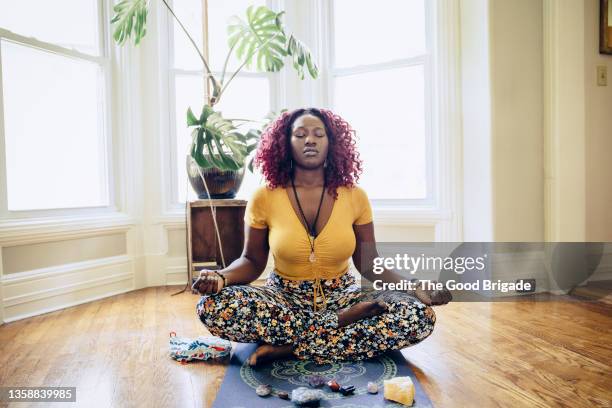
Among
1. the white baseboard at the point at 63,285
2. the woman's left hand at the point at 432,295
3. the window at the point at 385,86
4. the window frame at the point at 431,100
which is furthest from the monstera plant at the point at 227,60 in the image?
the woman's left hand at the point at 432,295

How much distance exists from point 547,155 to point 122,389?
261 cm

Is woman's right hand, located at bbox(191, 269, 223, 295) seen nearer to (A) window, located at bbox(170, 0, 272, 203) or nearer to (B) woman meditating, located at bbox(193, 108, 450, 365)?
(B) woman meditating, located at bbox(193, 108, 450, 365)

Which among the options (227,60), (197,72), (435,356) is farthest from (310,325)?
(197,72)

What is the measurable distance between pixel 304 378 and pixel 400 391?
0.35 m

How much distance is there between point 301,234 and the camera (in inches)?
72.0

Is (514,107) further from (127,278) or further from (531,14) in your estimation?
(127,278)

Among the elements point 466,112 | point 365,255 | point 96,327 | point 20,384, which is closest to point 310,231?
point 365,255

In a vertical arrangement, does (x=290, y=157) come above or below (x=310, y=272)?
above

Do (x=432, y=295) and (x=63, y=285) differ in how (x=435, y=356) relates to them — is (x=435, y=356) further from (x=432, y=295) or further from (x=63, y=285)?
(x=63, y=285)

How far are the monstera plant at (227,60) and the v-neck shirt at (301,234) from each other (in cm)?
90

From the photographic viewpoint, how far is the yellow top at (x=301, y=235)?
5.98ft

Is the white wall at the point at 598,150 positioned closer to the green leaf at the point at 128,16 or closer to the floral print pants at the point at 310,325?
the floral print pants at the point at 310,325

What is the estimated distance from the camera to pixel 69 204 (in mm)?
3080

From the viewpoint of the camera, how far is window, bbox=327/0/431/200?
3.37 meters
